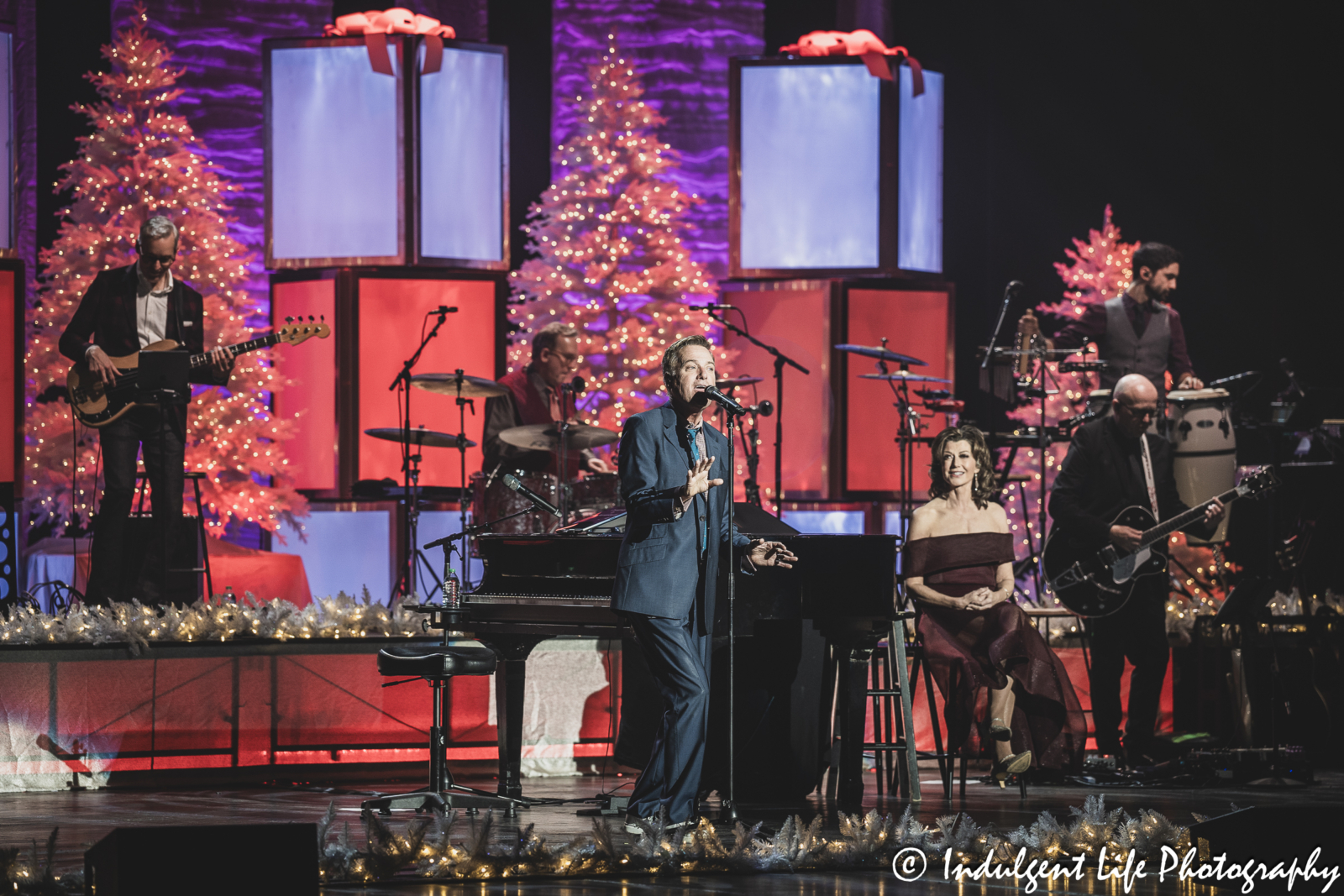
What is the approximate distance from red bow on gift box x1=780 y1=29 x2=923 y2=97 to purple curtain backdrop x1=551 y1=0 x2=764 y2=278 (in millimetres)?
1274

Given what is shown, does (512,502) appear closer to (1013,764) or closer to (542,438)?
(542,438)

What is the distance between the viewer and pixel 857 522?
472 inches

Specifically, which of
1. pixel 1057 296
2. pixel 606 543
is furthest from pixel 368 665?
pixel 1057 296

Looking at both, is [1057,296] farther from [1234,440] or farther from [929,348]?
[1234,440]

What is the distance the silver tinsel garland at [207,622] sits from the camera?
724cm

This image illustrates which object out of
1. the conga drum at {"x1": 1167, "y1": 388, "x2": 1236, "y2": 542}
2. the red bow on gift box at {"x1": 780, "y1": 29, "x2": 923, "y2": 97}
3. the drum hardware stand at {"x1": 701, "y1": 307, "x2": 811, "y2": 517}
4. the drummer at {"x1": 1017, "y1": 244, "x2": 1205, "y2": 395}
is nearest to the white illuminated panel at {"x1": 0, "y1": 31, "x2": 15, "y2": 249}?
the drum hardware stand at {"x1": 701, "y1": 307, "x2": 811, "y2": 517}

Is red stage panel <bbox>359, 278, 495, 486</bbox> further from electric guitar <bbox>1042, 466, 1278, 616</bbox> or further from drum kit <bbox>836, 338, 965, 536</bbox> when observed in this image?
electric guitar <bbox>1042, 466, 1278, 616</bbox>

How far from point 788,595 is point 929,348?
20.5 feet

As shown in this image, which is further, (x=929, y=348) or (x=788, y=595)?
(x=929, y=348)

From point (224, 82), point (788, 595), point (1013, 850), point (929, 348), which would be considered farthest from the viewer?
point (224, 82)

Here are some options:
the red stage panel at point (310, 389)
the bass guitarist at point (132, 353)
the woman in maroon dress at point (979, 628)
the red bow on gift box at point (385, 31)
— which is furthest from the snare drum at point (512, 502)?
the red bow on gift box at point (385, 31)

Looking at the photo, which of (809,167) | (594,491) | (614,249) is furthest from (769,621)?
(809,167)

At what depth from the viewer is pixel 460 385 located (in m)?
8.66

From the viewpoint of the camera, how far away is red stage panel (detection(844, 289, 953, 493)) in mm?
11695
